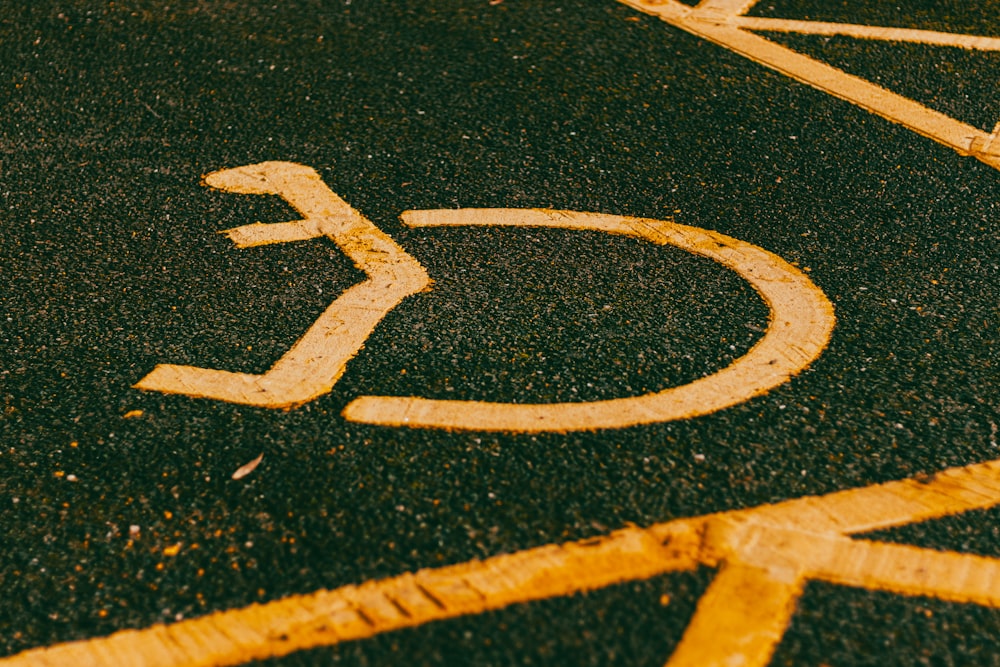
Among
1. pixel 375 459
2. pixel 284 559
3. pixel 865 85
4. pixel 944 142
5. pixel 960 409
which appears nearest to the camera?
pixel 284 559

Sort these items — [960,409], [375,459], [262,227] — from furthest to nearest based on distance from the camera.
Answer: [262,227], [960,409], [375,459]

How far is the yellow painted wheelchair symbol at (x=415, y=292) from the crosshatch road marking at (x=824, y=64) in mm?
1430

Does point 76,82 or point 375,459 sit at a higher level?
point 76,82

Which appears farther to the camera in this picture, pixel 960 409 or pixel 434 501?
pixel 960 409

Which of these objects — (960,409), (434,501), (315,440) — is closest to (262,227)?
(315,440)

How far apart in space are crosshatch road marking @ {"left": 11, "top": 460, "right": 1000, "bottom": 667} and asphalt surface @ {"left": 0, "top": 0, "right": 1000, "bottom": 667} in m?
0.05

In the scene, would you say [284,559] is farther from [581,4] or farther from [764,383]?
[581,4]

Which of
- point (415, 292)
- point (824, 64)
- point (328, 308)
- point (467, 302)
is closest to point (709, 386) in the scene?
point (467, 302)

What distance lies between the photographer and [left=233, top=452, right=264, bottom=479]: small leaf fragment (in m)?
2.88

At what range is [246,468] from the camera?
9.52 feet

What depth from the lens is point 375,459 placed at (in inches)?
114

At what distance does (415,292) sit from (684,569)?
157 cm

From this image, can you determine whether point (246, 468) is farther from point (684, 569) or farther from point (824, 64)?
point (824, 64)

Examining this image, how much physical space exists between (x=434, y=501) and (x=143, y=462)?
87 cm
